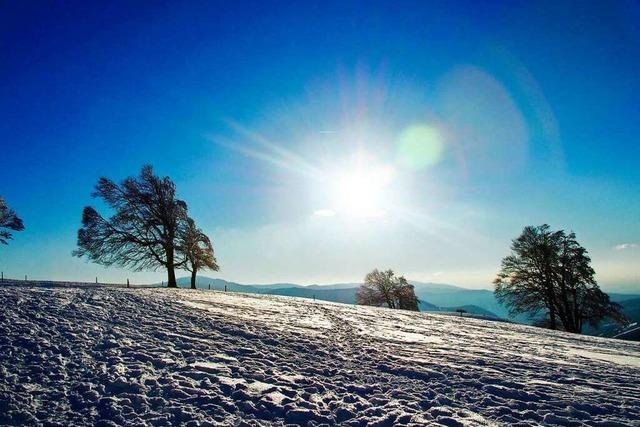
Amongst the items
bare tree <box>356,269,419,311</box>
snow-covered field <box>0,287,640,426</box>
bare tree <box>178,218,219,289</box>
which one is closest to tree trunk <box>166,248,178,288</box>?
bare tree <box>178,218,219,289</box>

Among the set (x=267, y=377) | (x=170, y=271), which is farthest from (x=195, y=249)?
(x=267, y=377)

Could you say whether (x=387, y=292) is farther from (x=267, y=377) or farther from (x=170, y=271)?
(x=267, y=377)

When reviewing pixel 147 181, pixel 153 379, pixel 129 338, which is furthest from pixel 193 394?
pixel 147 181

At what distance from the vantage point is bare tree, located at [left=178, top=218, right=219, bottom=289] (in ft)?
104

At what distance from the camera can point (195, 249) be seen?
32625 mm

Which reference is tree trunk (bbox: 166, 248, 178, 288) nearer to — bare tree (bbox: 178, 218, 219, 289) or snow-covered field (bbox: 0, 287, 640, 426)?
bare tree (bbox: 178, 218, 219, 289)

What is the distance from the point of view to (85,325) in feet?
30.8

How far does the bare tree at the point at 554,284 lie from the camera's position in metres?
30.6

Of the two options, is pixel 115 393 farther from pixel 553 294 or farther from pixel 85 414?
pixel 553 294

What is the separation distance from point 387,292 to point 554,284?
23914 millimetres

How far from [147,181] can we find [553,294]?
1636 inches

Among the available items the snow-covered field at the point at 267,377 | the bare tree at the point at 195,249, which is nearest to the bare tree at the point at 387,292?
the bare tree at the point at 195,249

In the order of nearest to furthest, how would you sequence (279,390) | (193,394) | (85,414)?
(85,414) → (193,394) → (279,390)

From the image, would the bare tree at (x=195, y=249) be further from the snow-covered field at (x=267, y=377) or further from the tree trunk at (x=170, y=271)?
the snow-covered field at (x=267, y=377)
